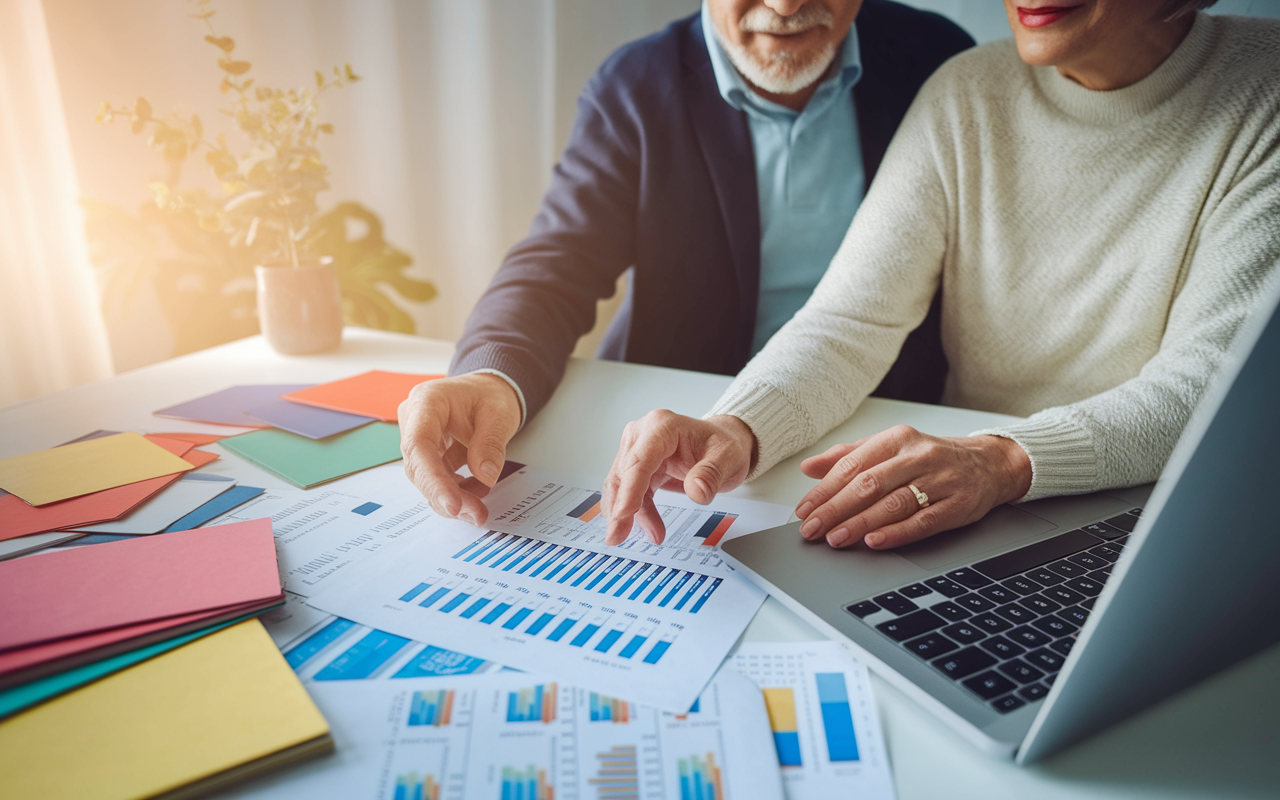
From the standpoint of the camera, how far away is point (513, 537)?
64 centimetres

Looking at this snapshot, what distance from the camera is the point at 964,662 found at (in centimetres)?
45

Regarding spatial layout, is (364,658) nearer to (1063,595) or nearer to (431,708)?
(431,708)

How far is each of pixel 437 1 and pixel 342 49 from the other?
302 millimetres

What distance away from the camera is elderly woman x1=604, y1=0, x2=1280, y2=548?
2.22 ft

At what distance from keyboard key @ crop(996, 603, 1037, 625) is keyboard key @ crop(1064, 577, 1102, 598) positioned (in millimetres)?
57

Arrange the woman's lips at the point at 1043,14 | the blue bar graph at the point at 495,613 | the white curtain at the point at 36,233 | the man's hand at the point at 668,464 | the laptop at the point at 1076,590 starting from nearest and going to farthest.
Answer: the laptop at the point at 1076,590 → the blue bar graph at the point at 495,613 → the man's hand at the point at 668,464 → the woman's lips at the point at 1043,14 → the white curtain at the point at 36,233

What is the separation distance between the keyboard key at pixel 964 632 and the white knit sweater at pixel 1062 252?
296 millimetres

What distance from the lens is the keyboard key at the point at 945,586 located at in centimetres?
53

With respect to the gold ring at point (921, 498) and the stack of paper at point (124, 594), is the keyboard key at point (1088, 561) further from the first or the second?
the stack of paper at point (124, 594)

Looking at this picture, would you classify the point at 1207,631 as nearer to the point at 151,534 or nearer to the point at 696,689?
the point at 696,689

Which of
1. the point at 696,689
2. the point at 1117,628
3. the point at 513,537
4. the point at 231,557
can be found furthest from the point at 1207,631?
the point at 231,557

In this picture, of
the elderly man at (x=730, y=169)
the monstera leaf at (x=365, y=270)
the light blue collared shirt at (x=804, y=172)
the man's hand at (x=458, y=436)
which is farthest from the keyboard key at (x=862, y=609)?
the monstera leaf at (x=365, y=270)

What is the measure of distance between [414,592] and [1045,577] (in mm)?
461

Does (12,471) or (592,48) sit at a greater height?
(592,48)
